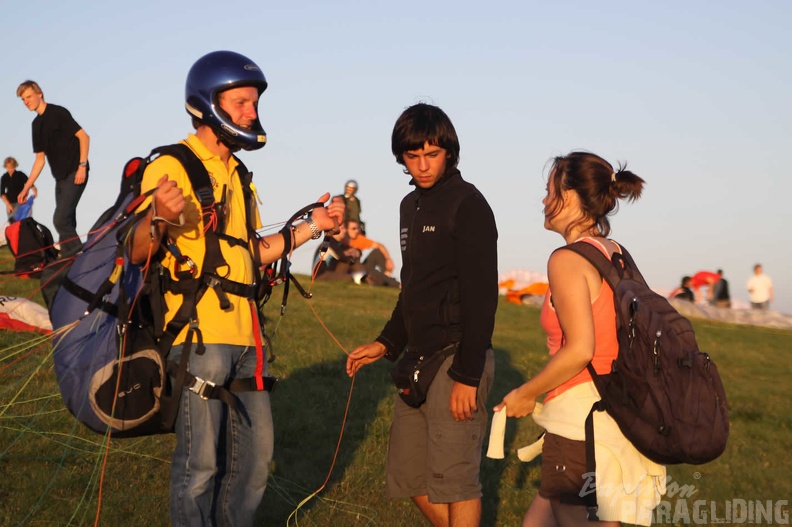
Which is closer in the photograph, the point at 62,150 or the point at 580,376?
the point at 580,376

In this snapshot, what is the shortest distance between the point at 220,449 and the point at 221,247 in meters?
1.15

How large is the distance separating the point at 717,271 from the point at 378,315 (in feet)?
64.0

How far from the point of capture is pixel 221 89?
5309mm

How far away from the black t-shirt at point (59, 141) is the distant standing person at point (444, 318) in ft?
26.4

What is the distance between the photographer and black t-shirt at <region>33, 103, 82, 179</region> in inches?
491

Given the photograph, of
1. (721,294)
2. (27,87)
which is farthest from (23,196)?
(721,294)

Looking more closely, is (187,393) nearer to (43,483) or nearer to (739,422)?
(43,483)

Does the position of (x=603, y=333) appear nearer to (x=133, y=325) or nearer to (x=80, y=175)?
(x=133, y=325)

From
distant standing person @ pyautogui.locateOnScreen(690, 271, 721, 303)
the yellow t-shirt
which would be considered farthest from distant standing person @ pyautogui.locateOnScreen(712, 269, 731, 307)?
the yellow t-shirt

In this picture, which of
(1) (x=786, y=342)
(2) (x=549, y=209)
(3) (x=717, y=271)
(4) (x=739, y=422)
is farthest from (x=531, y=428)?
(3) (x=717, y=271)

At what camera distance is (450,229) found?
544 cm

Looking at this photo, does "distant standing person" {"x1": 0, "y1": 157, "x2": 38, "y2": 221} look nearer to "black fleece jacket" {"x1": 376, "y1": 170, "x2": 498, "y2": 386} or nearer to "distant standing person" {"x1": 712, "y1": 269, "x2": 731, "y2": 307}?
"black fleece jacket" {"x1": 376, "y1": 170, "x2": 498, "y2": 386}

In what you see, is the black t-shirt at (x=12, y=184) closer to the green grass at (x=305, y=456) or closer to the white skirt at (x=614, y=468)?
the green grass at (x=305, y=456)

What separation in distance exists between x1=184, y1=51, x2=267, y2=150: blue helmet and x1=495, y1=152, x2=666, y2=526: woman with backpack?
172cm
